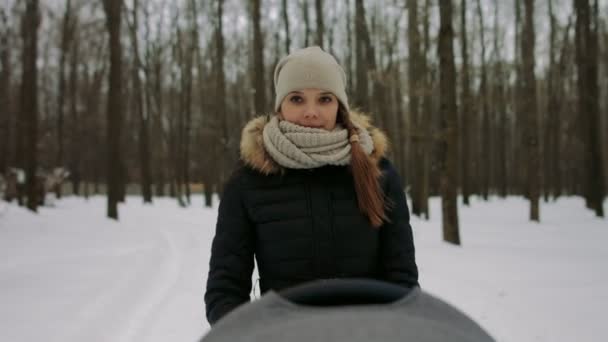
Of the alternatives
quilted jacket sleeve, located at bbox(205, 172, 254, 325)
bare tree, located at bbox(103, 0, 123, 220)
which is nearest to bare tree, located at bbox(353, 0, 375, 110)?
bare tree, located at bbox(103, 0, 123, 220)

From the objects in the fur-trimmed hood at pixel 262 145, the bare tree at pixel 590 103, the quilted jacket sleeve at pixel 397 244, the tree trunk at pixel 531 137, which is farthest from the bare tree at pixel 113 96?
the bare tree at pixel 590 103

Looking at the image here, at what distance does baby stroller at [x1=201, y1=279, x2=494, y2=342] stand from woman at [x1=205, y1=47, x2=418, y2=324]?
1025mm

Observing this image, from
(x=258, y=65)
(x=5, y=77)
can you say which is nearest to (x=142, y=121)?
(x=5, y=77)

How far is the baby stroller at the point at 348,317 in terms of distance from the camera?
0.76 meters

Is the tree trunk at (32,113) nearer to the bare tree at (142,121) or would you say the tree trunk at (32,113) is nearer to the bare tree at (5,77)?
the bare tree at (5,77)

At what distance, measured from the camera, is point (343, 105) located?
7.33 feet

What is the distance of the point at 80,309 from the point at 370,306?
5099 millimetres

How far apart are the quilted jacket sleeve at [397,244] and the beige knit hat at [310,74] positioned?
1.46ft

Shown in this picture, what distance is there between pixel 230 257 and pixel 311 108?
2.34ft

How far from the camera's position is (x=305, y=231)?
196cm

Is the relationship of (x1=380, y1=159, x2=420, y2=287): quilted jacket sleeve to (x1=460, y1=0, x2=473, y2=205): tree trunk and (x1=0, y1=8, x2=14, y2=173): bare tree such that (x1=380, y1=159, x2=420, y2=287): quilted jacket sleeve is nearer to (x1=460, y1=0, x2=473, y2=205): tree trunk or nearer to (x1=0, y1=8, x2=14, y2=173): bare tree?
(x1=460, y1=0, x2=473, y2=205): tree trunk

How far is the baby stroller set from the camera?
762 mm

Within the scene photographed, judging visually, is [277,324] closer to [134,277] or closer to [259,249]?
[259,249]

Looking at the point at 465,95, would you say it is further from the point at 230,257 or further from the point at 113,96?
the point at 230,257
